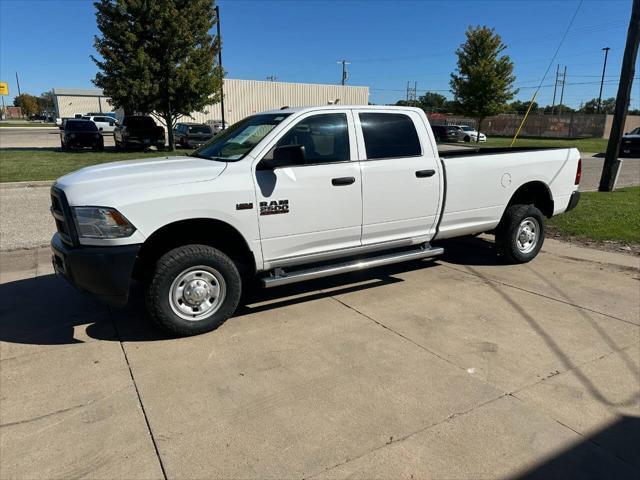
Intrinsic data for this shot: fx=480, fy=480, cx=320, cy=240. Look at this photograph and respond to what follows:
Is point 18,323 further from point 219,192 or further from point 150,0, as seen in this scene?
point 150,0

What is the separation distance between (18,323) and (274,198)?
2.72 metres

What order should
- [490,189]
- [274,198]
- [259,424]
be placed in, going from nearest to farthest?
[259,424] < [274,198] < [490,189]

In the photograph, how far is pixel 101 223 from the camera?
3.75m

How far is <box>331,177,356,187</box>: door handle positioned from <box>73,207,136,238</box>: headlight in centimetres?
190

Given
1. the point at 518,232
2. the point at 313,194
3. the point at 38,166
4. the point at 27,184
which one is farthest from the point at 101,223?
the point at 38,166

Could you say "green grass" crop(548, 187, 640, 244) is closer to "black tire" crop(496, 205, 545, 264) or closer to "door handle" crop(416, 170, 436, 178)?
"black tire" crop(496, 205, 545, 264)

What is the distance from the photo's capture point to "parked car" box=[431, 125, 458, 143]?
1523 inches

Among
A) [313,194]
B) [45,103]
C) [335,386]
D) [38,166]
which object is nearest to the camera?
[335,386]

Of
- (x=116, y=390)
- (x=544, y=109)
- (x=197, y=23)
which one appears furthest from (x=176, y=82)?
(x=544, y=109)

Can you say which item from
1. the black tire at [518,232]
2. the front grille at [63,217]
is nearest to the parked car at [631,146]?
the black tire at [518,232]

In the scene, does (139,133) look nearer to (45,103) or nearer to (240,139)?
(240,139)

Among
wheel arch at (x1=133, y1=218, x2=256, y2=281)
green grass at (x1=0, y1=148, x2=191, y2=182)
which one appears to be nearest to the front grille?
wheel arch at (x1=133, y1=218, x2=256, y2=281)

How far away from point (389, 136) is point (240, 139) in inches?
62.5

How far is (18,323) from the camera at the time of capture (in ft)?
14.9
